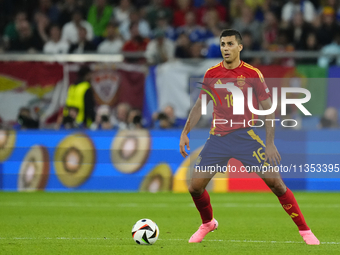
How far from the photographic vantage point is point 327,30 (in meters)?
15.0

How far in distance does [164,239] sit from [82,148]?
6019 millimetres

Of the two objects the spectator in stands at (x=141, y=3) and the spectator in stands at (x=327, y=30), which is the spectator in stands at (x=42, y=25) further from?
the spectator in stands at (x=327, y=30)

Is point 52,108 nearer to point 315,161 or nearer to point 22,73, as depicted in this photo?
point 22,73

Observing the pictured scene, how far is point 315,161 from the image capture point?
1262cm

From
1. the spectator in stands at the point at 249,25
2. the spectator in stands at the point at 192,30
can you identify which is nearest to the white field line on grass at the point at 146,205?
the spectator in stands at the point at 192,30

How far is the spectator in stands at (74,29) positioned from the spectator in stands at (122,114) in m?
2.46

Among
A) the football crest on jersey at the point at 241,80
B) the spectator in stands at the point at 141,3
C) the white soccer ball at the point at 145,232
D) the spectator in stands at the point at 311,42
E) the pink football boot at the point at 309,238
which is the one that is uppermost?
the spectator in stands at the point at 141,3

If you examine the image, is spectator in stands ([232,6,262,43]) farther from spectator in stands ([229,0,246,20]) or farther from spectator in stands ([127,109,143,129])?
spectator in stands ([127,109,143,129])

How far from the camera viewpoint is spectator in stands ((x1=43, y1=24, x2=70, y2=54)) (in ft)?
49.7

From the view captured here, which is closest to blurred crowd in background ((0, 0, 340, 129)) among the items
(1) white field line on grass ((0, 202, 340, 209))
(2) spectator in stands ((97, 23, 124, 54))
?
(2) spectator in stands ((97, 23, 124, 54))

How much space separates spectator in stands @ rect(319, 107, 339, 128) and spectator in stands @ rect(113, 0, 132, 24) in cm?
585

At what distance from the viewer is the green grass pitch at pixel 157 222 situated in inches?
258

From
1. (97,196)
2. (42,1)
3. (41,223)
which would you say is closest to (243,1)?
(42,1)

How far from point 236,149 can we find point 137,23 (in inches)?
384
